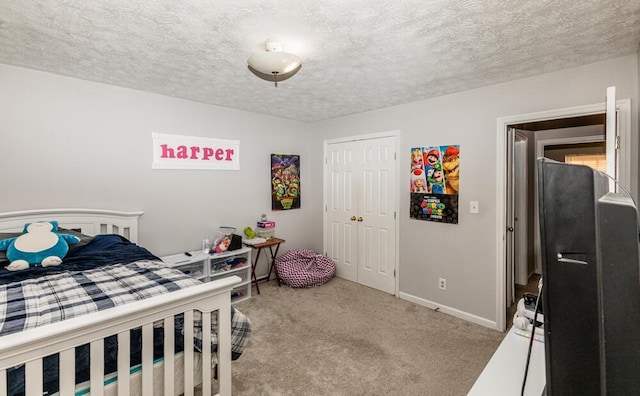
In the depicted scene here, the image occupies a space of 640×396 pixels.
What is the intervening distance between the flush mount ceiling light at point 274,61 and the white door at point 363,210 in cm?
191

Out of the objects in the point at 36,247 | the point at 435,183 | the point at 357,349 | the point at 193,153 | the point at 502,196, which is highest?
the point at 193,153

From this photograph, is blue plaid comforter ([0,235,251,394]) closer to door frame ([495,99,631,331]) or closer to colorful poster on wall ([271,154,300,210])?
colorful poster on wall ([271,154,300,210])

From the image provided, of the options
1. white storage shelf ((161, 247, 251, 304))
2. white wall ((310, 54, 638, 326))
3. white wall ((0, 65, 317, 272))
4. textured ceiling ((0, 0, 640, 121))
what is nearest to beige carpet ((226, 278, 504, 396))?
white storage shelf ((161, 247, 251, 304))

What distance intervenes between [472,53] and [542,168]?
198 cm

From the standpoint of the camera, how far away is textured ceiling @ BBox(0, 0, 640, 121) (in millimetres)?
1552

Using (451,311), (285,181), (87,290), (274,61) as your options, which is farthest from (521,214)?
(87,290)

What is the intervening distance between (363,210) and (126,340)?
3.07 metres

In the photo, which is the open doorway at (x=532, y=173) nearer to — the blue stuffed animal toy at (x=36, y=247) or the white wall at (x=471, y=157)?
the white wall at (x=471, y=157)

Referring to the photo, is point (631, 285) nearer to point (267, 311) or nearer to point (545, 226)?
point (545, 226)

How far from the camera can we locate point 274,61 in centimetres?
189

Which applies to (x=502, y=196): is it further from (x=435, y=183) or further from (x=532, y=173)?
(x=532, y=173)

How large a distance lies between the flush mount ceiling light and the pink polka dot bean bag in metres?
2.57

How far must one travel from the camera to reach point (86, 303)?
1.47 metres

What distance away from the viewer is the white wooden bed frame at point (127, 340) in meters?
0.99
